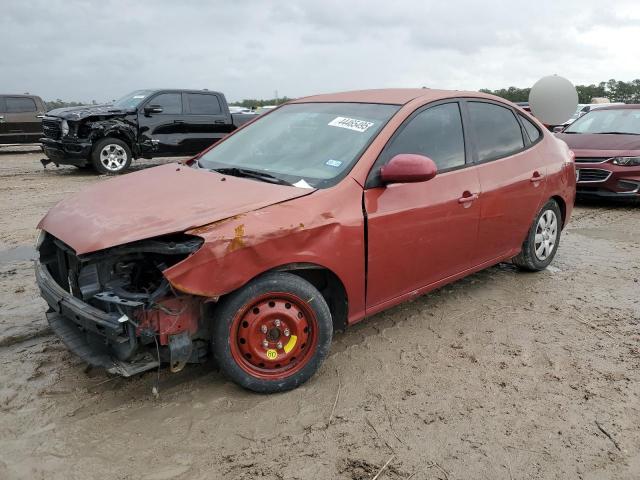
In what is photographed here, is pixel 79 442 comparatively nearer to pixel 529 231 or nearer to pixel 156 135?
pixel 529 231

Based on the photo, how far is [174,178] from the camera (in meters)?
3.52

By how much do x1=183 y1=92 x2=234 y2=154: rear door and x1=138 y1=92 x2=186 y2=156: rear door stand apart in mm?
164

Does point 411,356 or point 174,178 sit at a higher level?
point 174,178

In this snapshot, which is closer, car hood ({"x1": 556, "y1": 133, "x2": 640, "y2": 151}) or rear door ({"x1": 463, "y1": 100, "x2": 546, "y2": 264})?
rear door ({"x1": 463, "y1": 100, "x2": 546, "y2": 264})

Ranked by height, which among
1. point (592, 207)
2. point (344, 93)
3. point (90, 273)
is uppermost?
point (344, 93)

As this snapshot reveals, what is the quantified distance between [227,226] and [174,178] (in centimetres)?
102

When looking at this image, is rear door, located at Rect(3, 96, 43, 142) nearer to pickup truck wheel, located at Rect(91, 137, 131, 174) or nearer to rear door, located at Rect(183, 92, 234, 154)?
pickup truck wheel, located at Rect(91, 137, 131, 174)

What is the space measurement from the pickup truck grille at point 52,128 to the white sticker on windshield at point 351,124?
29.0ft

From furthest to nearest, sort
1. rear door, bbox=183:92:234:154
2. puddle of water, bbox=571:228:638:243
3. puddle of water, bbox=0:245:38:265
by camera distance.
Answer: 1. rear door, bbox=183:92:234:154
2. puddle of water, bbox=571:228:638:243
3. puddle of water, bbox=0:245:38:265

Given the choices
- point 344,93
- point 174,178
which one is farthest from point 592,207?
point 174,178

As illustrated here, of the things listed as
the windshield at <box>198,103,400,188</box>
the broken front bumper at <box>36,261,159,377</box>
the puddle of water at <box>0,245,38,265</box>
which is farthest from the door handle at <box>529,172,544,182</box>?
the puddle of water at <box>0,245,38,265</box>

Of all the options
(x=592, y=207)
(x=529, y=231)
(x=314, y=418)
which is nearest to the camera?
(x=314, y=418)

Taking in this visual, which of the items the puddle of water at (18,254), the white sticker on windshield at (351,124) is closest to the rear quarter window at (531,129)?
the white sticker on windshield at (351,124)

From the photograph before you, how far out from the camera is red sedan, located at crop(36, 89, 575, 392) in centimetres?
266
